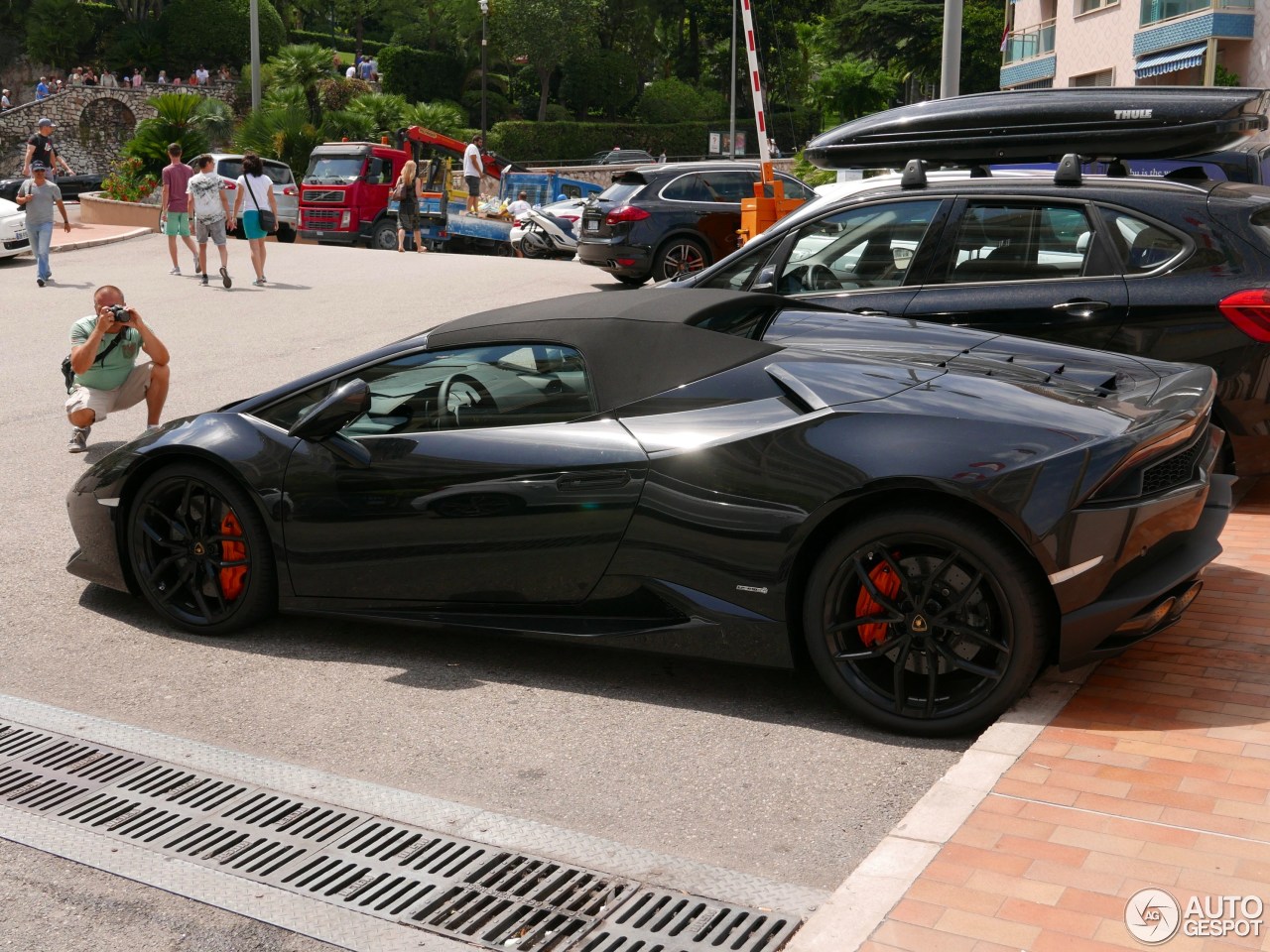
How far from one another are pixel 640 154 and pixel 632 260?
50.1 m

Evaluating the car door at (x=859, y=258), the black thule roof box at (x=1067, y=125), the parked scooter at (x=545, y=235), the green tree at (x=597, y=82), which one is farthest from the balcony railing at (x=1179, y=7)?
the green tree at (x=597, y=82)

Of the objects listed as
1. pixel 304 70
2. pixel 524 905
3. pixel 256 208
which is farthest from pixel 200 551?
pixel 304 70

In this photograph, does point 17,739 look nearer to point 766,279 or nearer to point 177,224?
point 766,279

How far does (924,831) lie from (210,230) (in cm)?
1740

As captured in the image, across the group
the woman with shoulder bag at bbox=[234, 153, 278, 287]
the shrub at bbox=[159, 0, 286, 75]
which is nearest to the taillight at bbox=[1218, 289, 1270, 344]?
the woman with shoulder bag at bbox=[234, 153, 278, 287]

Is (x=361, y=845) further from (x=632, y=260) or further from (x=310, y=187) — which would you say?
(x=310, y=187)

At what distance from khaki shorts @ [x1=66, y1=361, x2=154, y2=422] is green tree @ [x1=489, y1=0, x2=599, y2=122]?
2677 inches

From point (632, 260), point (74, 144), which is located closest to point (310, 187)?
point (632, 260)

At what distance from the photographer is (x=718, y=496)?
4.52 meters

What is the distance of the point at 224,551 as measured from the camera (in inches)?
221

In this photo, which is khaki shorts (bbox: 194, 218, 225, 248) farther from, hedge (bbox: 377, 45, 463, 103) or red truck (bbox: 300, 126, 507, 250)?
hedge (bbox: 377, 45, 463, 103)

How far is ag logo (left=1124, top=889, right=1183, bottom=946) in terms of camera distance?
299cm

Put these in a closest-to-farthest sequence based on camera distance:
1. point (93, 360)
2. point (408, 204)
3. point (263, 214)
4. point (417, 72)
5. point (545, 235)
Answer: point (93, 360)
point (263, 214)
point (408, 204)
point (545, 235)
point (417, 72)

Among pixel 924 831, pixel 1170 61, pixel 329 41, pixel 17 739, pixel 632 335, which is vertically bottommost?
pixel 17 739
